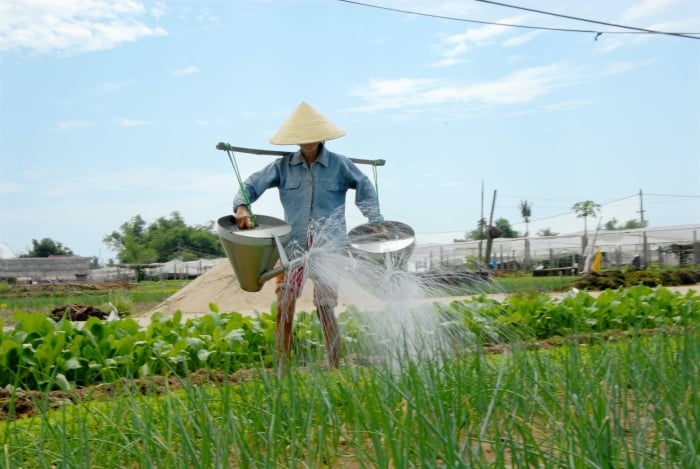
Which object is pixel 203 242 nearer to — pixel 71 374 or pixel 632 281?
pixel 632 281

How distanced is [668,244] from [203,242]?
35705 mm

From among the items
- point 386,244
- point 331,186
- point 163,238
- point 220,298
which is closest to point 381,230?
point 386,244

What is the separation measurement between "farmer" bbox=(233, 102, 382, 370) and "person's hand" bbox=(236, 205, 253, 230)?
0.09m

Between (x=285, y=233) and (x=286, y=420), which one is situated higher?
(x=285, y=233)

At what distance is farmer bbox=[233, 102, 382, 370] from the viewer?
3910 millimetres

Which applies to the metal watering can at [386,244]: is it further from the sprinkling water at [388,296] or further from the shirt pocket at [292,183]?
the shirt pocket at [292,183]

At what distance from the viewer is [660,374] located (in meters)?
2.17

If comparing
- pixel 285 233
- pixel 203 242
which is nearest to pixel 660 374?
pixel 285 233

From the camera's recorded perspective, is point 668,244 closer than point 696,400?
No

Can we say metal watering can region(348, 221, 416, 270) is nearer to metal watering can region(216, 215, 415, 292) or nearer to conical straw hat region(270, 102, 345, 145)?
metal watering can region(216, 215, 415, 292)

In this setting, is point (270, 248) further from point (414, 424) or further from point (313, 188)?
point (414, 424)

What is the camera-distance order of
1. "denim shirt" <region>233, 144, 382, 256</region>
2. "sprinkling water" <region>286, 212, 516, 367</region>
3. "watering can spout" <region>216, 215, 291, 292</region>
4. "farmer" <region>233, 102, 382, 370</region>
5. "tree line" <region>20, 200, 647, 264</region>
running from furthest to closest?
"tree line" <region>20, 200, 647, 264</region> → "denim shirt" <region>233, 144, 382, 256</region> → "farmer" <region>233, 102, 382, 370</region> → "watering can spout" <region>216, 215, 291, 292</region> → "sprinkling water" <region>286, 212, 516, 367</region>

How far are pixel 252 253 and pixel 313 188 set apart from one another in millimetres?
754

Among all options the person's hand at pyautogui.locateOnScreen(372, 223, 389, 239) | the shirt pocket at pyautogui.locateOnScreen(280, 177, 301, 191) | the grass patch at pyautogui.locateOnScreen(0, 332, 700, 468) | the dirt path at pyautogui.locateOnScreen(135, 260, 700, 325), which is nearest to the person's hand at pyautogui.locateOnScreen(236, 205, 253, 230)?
the shirt pocket at pyautogui.locateOnScreen(280, 177, 301, 191)
